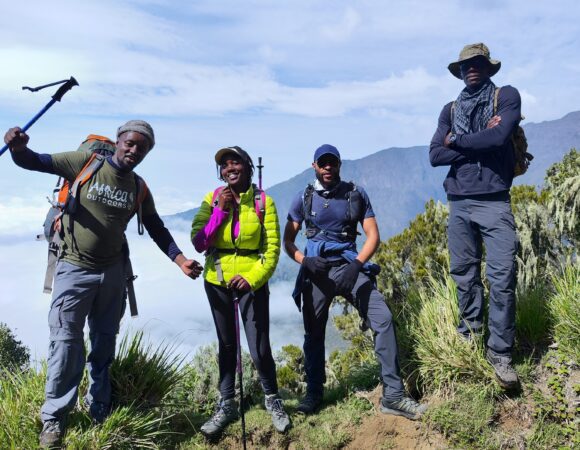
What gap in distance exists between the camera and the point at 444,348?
5328mm

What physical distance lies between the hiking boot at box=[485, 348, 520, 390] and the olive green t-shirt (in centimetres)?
355

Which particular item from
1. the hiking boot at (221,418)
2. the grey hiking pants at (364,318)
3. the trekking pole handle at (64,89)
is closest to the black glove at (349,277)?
the grey hiking pants at (364,318)

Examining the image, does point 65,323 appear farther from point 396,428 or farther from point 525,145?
point 525,145

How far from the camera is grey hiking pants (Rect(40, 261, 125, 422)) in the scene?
4.46 meters

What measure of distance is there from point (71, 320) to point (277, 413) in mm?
2090

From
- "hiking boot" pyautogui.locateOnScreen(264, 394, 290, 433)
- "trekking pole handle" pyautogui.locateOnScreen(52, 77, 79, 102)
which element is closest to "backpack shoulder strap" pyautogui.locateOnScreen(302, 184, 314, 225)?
"hiking boot" pyautogui.locateOnScreen(264, 394, 290, 433)

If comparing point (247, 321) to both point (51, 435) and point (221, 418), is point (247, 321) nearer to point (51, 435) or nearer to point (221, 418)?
point (221, 418)

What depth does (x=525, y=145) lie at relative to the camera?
5.13 m

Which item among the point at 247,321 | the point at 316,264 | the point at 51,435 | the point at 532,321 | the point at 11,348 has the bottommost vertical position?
the point at 11,348

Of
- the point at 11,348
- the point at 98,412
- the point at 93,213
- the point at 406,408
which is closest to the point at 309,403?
the point at 406,408

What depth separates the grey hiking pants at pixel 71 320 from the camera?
4.46 meters

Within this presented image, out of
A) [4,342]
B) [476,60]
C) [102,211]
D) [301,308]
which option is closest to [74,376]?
[102,211]

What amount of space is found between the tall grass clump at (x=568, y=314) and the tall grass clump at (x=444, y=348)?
815 mm

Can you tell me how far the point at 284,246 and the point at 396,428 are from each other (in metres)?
2.01
